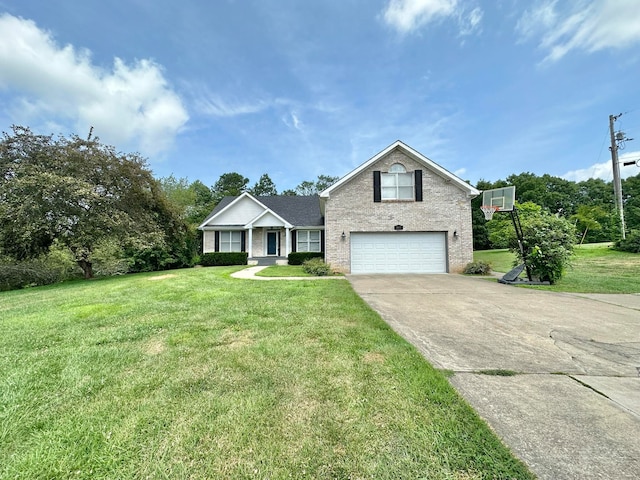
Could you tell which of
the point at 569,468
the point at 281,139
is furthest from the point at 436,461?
the point at 281,139

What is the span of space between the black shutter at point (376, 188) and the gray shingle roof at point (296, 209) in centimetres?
610

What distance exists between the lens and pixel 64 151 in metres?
14.1

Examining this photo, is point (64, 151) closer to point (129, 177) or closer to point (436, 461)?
point (129, 177)

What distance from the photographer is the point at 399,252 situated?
13.9 metres

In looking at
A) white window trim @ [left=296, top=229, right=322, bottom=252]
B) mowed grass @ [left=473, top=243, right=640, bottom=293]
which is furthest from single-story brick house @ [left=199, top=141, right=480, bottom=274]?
white window trim @ [left=296, top=229, right=322, bottom=252]

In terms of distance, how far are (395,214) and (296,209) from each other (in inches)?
384

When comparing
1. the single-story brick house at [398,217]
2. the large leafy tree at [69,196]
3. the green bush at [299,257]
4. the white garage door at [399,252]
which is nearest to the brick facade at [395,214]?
the single-story brick house at [398,217]

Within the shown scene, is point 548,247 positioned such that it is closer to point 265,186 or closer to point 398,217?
point 398,217

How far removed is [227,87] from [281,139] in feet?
27.5

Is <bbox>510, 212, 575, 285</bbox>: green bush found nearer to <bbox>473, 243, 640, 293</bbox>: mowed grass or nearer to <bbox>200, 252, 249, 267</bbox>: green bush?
<bbox>473, 243, 640, 293</bbox>: mowed grass

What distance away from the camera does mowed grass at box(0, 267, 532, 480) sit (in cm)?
→ 171

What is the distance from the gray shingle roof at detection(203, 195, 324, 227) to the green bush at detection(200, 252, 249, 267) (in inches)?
116

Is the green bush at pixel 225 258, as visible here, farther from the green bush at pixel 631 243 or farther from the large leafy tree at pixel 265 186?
the large leafy tree at pixel 265 186

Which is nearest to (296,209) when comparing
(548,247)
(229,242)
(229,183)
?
(229,242)
